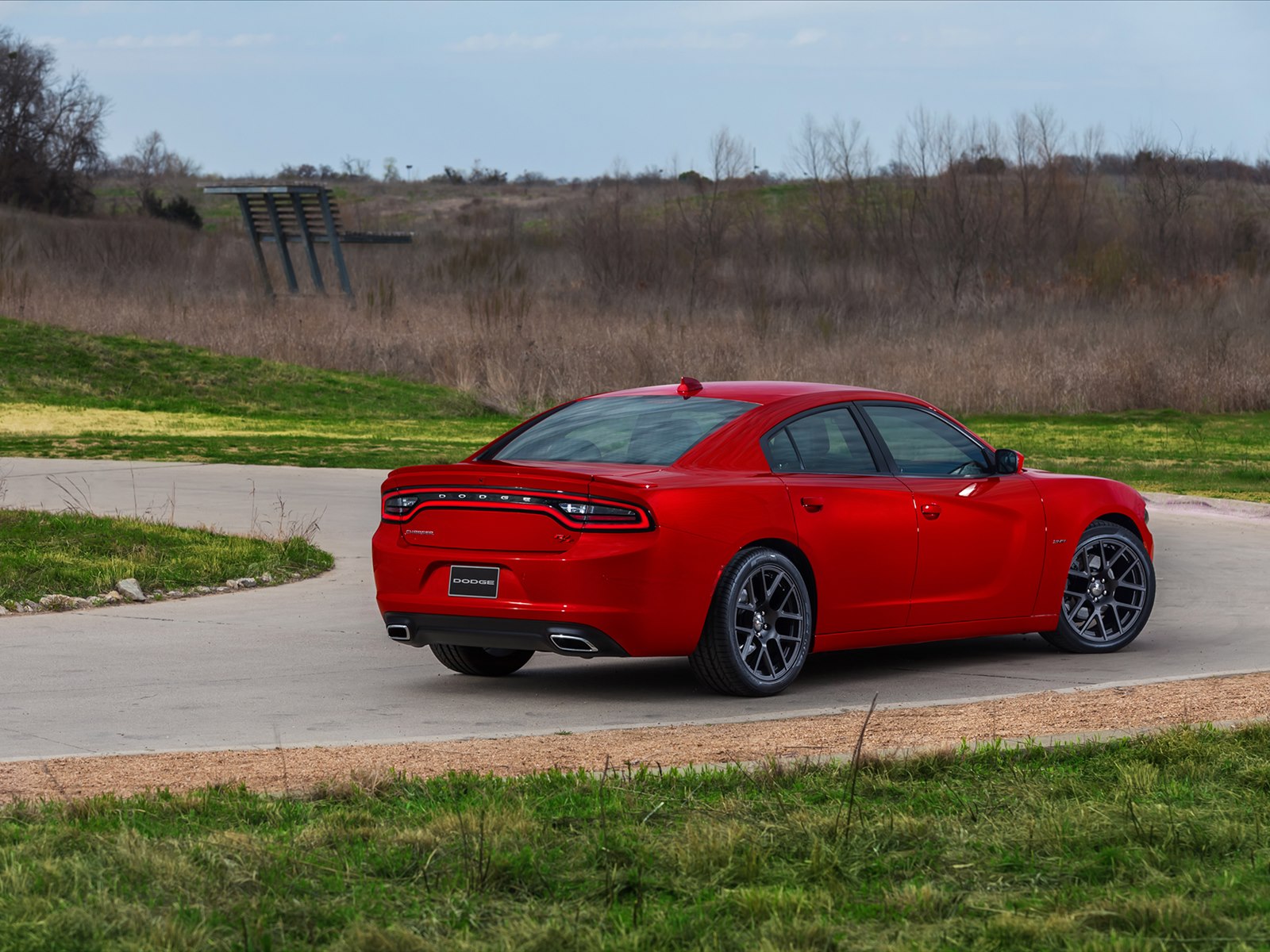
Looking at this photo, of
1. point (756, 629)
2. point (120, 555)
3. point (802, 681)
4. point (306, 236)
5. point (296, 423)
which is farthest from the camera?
point (306, 236)

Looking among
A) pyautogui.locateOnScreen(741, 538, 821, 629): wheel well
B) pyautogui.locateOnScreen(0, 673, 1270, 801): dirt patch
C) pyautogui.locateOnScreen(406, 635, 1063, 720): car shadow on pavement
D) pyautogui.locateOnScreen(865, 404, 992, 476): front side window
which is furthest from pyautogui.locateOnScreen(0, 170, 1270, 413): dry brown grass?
pyautogui.locateOnScreen(0, 673, 1270, 801): dirt patch

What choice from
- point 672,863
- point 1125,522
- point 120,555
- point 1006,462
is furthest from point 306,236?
point 672,863

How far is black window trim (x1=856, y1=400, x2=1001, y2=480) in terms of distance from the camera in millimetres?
9539

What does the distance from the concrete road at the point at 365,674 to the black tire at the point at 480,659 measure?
0.23 ft

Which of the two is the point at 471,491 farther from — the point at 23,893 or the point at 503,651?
the point at 23,893

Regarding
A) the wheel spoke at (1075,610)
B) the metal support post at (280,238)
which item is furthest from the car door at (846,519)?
the metal support post at (280,238)

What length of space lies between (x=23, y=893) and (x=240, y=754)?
7.97ft

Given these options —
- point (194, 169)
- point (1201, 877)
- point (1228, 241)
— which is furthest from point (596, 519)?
point (194, 169)

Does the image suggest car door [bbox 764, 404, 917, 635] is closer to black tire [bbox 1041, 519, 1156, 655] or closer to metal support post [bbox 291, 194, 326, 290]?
black tire [bbox 1041, 519, 1156, 655]

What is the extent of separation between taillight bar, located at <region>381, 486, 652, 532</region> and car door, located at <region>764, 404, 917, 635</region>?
98cm

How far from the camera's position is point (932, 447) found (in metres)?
9.93

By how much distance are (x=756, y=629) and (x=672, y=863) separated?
144 inches

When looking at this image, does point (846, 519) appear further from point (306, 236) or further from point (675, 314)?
point (306, 236)

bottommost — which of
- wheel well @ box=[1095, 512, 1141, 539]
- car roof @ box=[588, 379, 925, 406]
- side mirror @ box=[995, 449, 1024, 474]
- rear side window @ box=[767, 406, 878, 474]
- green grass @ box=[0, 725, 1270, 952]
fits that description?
green grass @ box=[0, 725, 1270, 952]
